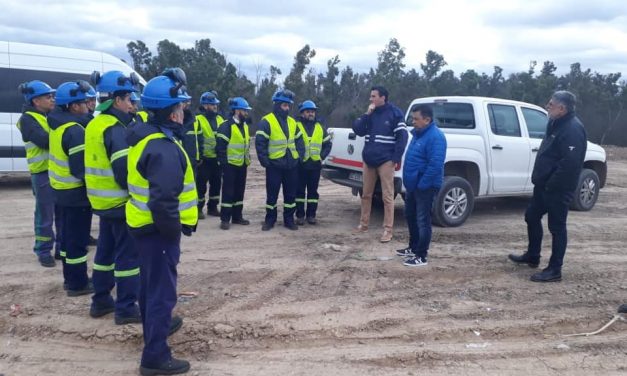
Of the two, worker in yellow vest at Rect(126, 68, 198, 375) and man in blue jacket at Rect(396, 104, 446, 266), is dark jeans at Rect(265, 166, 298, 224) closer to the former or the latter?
man in blue jacket at Rect(396, 104, 446, 266)

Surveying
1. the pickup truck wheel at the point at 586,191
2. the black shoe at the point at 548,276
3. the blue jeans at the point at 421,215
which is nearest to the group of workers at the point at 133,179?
the blue jeans at the point at 421,215

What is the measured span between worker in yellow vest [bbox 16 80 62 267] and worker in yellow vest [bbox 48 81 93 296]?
28.5 inches

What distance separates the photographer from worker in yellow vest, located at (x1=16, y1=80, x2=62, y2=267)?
18.4 ft

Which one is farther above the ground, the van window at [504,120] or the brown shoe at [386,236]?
the van window at [504,120]

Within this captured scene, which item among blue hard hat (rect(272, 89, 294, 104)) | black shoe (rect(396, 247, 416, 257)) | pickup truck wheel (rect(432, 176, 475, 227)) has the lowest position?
black shoe (rect(396, 247, 416, 257))

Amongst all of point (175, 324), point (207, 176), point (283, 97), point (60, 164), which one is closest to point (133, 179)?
point (175, 324)

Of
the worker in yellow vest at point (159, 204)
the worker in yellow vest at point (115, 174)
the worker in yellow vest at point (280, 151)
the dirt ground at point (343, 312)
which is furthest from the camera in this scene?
the worker in yellow vest at point (280, 151)

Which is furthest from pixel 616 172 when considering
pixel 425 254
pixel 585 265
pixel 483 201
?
pixel 425 254

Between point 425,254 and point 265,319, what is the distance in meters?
2.29

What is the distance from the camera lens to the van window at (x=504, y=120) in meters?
8.38

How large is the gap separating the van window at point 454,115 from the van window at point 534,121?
3.74 ft

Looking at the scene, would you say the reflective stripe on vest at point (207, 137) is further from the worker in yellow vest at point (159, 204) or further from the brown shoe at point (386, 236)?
the worker in yellow vest at point (159, 204)

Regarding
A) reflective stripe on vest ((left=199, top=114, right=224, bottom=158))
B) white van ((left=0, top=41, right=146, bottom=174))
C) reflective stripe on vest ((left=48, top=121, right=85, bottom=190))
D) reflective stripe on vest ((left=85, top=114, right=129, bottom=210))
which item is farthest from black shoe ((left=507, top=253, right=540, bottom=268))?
white van ((left=0, top=41, right=146, bottom=174))

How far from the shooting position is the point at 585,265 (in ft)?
20.8
